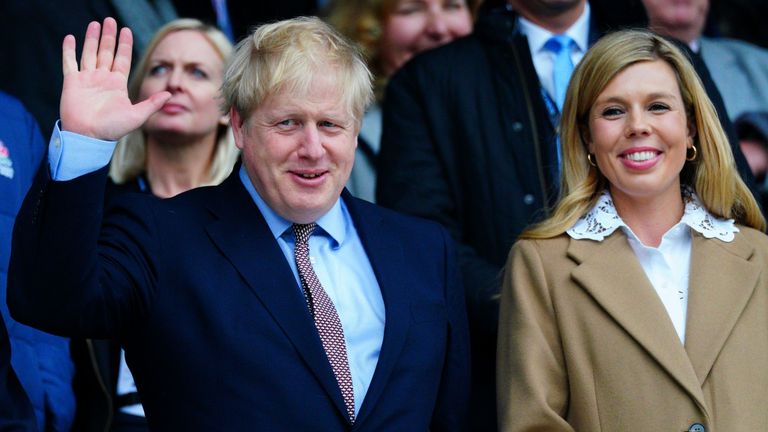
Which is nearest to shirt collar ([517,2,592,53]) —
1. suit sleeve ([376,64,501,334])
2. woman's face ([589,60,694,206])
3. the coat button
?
suit sleeve ([376,64,501,334])

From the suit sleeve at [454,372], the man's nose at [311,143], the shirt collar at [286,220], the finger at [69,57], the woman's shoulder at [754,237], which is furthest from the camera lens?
the woman's shoulder at [754,237]

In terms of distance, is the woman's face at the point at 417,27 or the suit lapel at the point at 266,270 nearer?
the suit lapel at the point at 266,270

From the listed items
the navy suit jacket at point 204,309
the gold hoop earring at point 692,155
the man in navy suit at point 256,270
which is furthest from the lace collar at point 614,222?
the navy suit jacket at point 204,309

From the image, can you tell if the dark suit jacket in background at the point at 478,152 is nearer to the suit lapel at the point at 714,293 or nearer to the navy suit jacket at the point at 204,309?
the suit lapel at the point at 714,293

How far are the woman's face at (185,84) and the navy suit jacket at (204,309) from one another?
131 cm

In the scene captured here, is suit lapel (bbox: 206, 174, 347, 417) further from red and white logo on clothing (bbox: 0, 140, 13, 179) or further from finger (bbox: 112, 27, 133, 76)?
red and white logo on clothing (bbox: 0, 140, 13, 179)

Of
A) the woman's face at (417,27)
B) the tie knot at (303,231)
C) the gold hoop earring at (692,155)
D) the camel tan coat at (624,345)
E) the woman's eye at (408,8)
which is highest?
the woman's eye at (408,8)

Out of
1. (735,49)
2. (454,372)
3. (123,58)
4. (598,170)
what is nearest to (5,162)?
(123,58)

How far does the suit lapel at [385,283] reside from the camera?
137 inches

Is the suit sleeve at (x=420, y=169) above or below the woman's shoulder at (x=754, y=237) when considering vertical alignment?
above

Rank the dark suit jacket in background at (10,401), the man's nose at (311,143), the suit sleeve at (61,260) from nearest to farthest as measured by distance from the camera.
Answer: the suit sleeve at (61,260) < the dark suit jacket in background at (10,401) < the man's nose at (311,143)

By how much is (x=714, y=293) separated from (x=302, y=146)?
1.20 m

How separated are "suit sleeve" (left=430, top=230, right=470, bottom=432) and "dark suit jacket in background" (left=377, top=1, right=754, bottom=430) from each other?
0.48 meters

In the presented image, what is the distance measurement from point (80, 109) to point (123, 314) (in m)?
0.50
